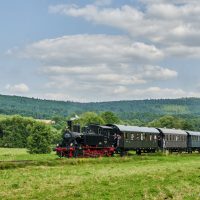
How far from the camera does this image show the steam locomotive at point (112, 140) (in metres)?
51.2

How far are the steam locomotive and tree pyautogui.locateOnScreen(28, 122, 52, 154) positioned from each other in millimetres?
37485

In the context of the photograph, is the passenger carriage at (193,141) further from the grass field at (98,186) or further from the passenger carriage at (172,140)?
the grass field at (98,186)

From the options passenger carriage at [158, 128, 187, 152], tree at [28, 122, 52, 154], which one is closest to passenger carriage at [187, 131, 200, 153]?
passenger carriage at [158, 128, 187, 152]

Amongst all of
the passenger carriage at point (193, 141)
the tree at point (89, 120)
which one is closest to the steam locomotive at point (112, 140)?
the passenger carriage at point (193, 141)

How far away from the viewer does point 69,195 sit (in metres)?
20.7

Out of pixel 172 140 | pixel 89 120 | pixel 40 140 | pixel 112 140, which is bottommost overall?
pixel 112 140

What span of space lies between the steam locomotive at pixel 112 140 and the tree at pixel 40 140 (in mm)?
37485

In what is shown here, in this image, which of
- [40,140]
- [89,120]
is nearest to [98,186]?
[40,140]

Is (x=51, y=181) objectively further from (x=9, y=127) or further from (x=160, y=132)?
(x=9, y=127)

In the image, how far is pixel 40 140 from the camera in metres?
106

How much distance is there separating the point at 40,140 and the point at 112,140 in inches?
2005

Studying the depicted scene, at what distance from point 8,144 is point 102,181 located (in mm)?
123928

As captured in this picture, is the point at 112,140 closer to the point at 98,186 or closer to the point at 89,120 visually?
the point at 98,186

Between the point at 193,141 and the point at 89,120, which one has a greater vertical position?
the point at 89,120
